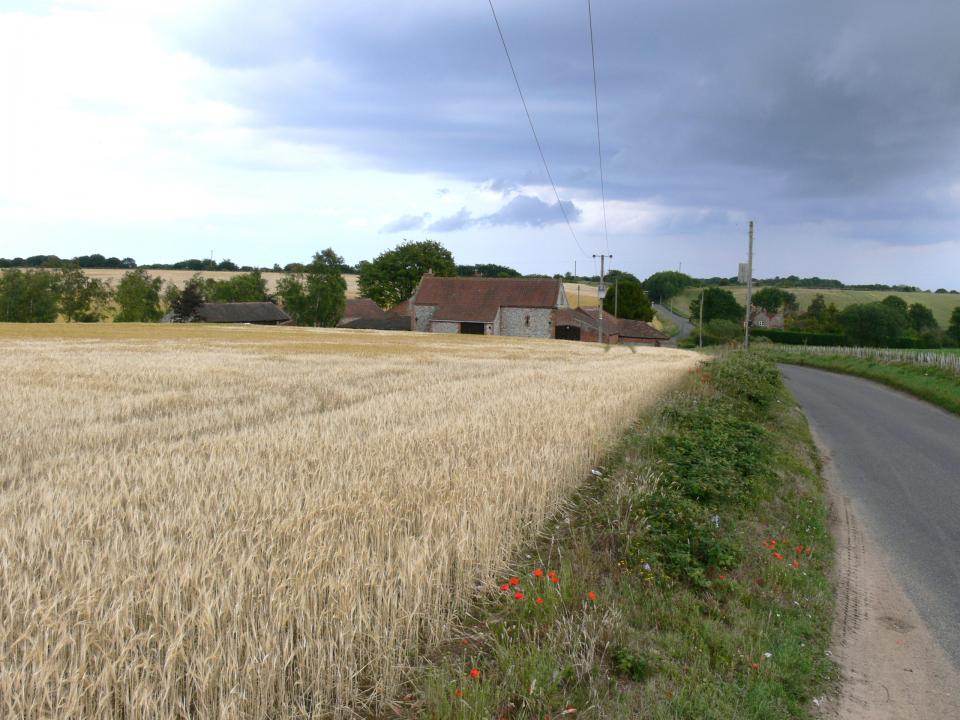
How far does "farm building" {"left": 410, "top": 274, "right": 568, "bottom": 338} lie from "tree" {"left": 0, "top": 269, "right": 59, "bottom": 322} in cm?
5948

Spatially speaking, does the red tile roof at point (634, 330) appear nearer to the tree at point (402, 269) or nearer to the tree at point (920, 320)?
the tree at point (402, 269)

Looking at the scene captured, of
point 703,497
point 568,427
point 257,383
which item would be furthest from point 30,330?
point 703,497

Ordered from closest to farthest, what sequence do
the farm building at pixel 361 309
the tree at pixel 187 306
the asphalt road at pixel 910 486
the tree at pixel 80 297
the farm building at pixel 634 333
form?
the asphalt road at pixel 910 486 < the tree at pixel 187 306 < the farm building at pixel 634 333 < the tree at pixel 80 297 < the farm building at pixel 361 309

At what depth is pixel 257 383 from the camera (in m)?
18.2

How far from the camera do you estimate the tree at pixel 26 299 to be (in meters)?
98.8

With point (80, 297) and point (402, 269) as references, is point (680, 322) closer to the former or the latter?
point (402, 269)

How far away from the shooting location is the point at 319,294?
10406 centimetres

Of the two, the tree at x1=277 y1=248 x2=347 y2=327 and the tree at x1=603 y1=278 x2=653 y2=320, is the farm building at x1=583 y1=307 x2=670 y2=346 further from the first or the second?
the tree at x1=277 y1=248 x2=347 y2=327

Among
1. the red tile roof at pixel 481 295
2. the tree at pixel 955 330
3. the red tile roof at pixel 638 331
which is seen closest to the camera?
the red tile roof at pixel 481 295

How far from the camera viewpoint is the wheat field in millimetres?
3396

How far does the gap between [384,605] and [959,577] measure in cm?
689

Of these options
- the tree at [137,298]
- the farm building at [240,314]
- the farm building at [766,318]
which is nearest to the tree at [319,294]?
the farm building at [240,314]

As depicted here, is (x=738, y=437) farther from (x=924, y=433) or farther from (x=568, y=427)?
(x=924, y=433)

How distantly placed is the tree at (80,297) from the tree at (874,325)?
11520 centimetres
